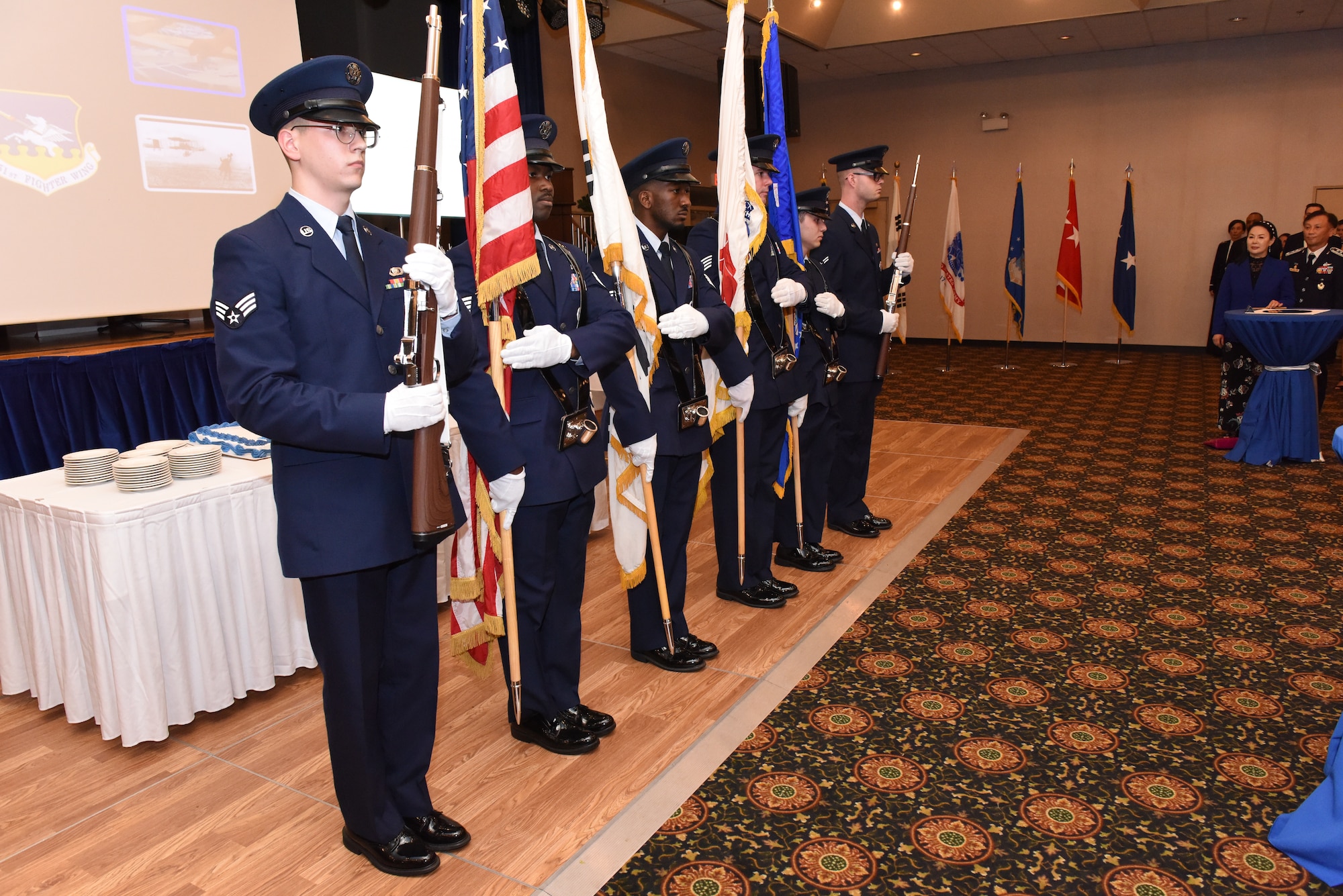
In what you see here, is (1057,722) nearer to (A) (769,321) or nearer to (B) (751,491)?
(B) (751,491)

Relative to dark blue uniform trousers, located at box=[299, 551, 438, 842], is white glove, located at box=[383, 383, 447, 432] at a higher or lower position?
higher

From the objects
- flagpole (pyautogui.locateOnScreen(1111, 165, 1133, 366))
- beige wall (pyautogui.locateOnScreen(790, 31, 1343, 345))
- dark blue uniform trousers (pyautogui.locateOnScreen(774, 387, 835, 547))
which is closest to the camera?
dark blue uniform trousers (pyautogui.locateOnScreen(774, 387, 835, 547))

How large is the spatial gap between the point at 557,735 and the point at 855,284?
2.57m

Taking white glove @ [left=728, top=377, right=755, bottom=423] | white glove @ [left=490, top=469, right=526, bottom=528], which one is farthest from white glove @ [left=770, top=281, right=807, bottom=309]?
white glove @ [left=490, top=469, right=526, bottom=528]

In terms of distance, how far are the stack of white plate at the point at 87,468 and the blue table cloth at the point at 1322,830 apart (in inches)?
134

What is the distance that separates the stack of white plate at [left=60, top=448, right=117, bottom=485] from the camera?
2787mm

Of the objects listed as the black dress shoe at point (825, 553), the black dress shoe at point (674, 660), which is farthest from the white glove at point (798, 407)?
the black dress shoe at point (674, 660)

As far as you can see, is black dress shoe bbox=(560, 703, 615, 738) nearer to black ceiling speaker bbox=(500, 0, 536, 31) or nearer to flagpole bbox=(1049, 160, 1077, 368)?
black ceiling speaker bbox=(500, 0, 536, 31)

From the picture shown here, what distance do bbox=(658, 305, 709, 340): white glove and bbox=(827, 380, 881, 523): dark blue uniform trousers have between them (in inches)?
58.8

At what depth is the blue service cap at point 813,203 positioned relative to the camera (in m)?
3.98

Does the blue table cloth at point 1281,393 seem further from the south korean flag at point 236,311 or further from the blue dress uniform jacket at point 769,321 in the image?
the south korean flag at point 236,311

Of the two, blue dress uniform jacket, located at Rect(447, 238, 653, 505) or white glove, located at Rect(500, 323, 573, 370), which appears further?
blue dress uniform jacket, located at Rect(447, 238, 653, 505)

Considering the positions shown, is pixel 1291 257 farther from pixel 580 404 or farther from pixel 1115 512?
pixel 580 404

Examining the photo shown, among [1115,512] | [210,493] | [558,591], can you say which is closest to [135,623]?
[210,493]
